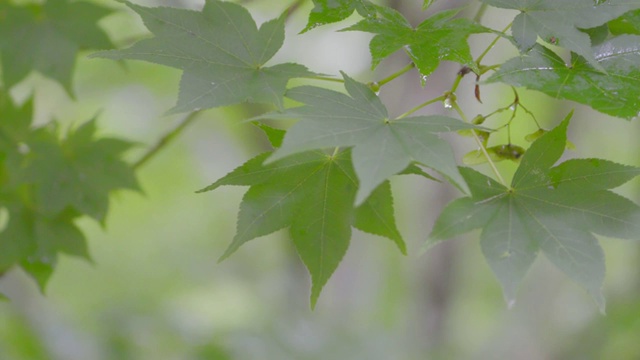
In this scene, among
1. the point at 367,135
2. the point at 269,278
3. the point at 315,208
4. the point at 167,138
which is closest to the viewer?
the point at 367,135

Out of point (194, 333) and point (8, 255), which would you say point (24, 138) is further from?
point (194, 333)

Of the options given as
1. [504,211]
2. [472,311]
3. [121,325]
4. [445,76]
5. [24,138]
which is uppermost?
[504,211]

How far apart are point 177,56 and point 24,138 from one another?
0.98 m

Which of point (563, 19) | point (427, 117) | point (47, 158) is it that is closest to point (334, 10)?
point (427, 117)

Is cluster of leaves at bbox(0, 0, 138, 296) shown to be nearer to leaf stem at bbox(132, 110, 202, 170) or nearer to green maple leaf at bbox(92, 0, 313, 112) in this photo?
leaf stem at bbox(132, 110, 202, 170)

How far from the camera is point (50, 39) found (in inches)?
80.7

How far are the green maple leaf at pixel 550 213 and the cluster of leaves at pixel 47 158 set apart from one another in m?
1.16

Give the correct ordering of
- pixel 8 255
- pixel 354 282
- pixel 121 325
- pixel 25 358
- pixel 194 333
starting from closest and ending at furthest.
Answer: pixel 8 255 < pixel 25 358 < pixel 121 325 < pixel 194 333 < pixel 354 282

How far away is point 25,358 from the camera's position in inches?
137

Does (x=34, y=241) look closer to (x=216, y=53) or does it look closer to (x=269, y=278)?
(x=216, y=53)

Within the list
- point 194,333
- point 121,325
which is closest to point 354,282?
point 194,333

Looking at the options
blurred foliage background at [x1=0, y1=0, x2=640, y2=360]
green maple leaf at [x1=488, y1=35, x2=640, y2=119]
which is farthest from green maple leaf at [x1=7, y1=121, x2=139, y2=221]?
green maple leaf at [x1=488, y1=35, x2=640, y2=119]

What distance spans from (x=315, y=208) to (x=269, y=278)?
4631 millimetres

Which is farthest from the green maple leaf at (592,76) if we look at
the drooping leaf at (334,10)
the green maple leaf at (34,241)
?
the green maple leaf at (34,241)
